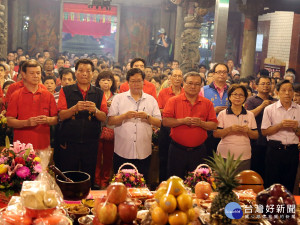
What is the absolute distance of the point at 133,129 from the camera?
4695 millimetres

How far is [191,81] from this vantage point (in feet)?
15.5

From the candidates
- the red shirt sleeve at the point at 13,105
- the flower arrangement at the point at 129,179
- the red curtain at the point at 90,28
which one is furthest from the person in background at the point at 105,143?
the red curtain at the point at 90,28

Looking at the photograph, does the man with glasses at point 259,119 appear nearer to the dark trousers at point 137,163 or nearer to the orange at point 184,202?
the dark trousers at point 137,163

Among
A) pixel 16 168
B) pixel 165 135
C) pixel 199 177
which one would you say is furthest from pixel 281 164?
pixel 16 168

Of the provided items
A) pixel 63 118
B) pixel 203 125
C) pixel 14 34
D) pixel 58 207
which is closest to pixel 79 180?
pixel 58 207

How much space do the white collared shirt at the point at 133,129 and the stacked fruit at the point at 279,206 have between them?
7.38 feet

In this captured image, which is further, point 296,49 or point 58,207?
point 296,49

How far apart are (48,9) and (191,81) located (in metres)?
17.7

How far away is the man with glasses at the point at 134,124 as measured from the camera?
468 centimetres

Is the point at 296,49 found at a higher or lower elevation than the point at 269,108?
higher

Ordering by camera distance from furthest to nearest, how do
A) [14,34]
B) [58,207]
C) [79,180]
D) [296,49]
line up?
[14,34], [296,49], [79,180], [58,207]

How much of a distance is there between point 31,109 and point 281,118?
9.11 feet

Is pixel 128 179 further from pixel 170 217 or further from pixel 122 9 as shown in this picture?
pixel 122 9

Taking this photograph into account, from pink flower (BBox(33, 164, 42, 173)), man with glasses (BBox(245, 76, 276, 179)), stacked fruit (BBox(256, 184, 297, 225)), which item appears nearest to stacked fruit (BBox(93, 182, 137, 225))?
pink flower (BBox(33, 164, 42, 173))
